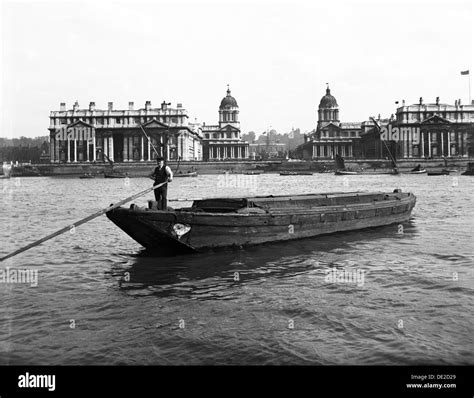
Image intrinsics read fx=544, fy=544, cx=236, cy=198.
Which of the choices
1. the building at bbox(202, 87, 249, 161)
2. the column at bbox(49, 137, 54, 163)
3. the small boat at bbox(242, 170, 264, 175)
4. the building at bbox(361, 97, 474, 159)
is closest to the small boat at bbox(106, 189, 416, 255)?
the small boat at bbox(242, 170, 264, 175)

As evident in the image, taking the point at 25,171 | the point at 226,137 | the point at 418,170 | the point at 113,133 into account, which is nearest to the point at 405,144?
the point at 418,170

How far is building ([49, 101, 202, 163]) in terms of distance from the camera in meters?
125

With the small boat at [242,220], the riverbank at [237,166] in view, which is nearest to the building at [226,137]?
the riverbank at [237,166]

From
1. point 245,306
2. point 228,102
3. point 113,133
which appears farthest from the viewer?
point 228,102

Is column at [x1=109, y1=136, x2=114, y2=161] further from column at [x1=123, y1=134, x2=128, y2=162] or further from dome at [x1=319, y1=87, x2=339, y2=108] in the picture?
dome at [x1=319, y1=87, x2=339, y2=108]

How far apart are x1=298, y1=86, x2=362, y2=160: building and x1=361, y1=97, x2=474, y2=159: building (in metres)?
22.7

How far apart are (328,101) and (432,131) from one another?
37551 mm

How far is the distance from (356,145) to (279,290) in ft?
479

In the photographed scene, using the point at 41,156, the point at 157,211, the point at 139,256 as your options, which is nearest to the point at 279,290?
the point at 157,211

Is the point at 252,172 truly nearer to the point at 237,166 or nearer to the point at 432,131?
the point at 237,166

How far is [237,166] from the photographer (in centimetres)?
11619

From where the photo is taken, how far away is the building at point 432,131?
412ft

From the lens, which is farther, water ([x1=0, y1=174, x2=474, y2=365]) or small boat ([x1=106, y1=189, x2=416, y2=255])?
small boat ([x1=106, y1=189, x2=416, y2=255])

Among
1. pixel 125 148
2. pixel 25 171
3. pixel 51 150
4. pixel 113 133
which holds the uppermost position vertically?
pixel 113 133
